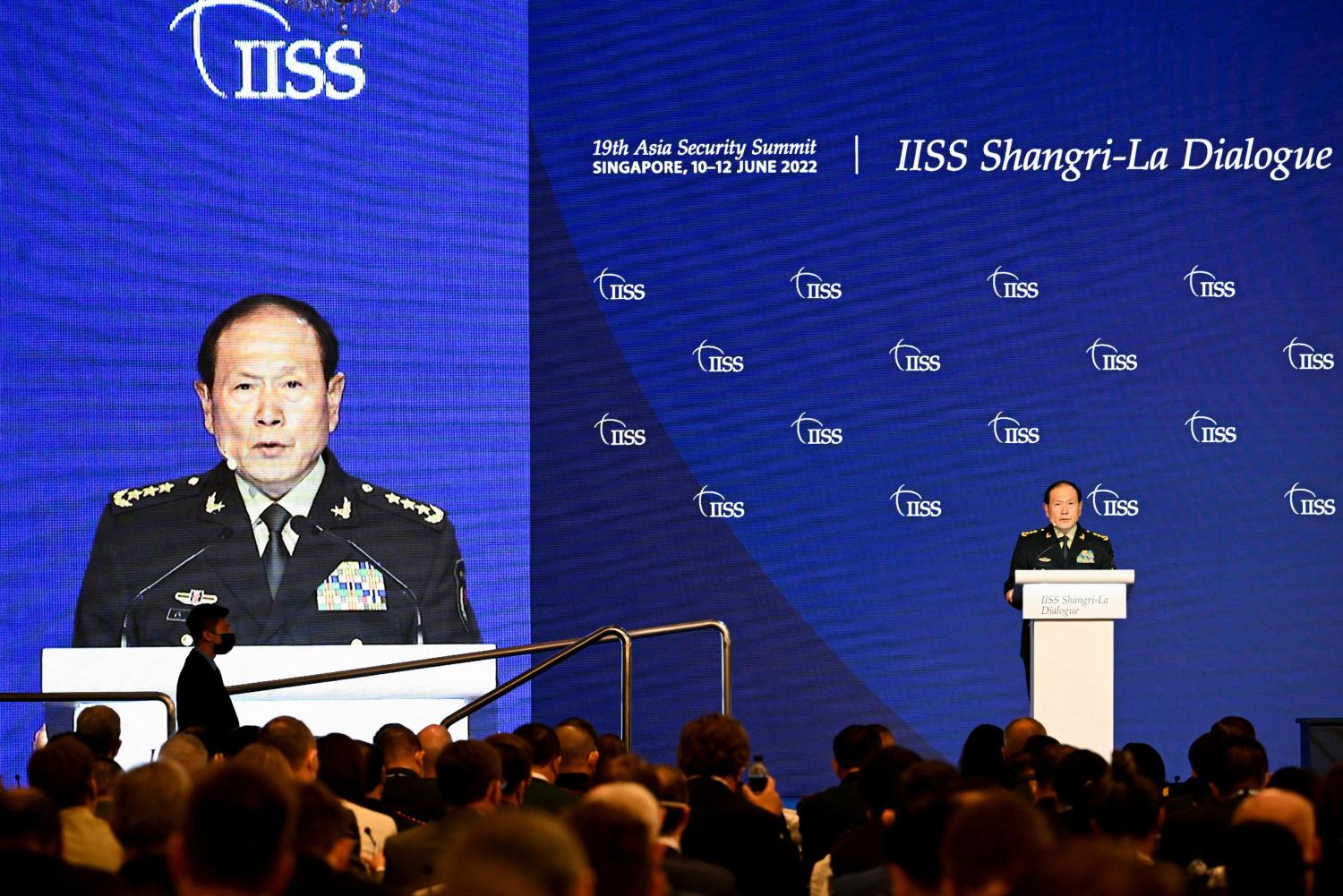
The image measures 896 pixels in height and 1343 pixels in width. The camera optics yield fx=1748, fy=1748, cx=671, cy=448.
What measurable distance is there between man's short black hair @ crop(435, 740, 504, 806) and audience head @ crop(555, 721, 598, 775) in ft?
5.44

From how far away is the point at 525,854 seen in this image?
5.74 feet

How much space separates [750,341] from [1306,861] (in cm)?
691

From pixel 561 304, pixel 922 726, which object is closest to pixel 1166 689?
pixel 922 726

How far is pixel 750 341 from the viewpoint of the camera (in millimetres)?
9797

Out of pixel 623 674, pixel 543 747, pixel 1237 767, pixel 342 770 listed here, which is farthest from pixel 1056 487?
pixel 342 770

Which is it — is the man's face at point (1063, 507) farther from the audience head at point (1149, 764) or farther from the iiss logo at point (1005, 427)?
the audience head at point (1149, 764)

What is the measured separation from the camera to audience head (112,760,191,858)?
321cm

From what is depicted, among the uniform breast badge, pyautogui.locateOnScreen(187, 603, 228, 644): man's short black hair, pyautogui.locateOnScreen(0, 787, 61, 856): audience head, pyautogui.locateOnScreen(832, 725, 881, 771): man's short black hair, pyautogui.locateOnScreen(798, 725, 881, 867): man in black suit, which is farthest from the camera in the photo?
the uniform breast badge

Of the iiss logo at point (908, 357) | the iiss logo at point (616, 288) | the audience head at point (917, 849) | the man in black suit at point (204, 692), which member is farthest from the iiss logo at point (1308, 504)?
the audience head at point (917, 849)

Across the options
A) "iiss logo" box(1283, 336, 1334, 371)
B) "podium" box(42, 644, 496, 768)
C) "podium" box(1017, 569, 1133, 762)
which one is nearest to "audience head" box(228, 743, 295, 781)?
"podium" box(1017, 569, 1133, 762)

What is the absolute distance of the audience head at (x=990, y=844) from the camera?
93.7 inches

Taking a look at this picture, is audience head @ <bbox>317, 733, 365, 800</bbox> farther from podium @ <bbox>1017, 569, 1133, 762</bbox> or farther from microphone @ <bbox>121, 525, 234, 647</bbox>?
microphone @ <bbox>121, 525, 234, 647</bbox>

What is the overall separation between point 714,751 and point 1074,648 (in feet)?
13.1

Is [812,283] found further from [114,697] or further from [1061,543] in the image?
[114,697]
